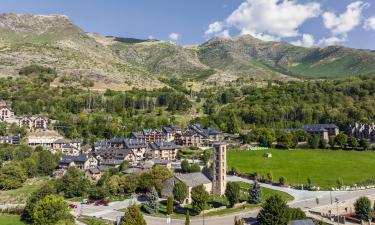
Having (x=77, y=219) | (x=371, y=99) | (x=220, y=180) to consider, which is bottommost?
(x=77, y=219)

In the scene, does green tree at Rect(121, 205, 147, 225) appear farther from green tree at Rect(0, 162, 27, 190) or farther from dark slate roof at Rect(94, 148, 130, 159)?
dark slate roof at Rect(94, 148, 130, 159)

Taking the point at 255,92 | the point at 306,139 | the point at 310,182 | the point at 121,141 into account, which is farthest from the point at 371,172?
the point at 255,92

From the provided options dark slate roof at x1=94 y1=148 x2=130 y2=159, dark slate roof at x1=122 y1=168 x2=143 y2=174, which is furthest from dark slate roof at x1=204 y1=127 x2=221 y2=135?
dark slate roof at x1=122 y1=168 x2=143 y2=174

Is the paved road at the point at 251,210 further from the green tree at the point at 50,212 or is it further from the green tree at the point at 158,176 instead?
the green tree at the point at 50,212

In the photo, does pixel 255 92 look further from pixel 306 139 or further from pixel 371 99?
pixel 306 139

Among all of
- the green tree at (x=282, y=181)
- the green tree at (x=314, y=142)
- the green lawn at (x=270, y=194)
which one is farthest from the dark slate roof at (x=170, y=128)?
the green tree at (x=282, y=181)

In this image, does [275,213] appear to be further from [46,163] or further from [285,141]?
[285,141]
